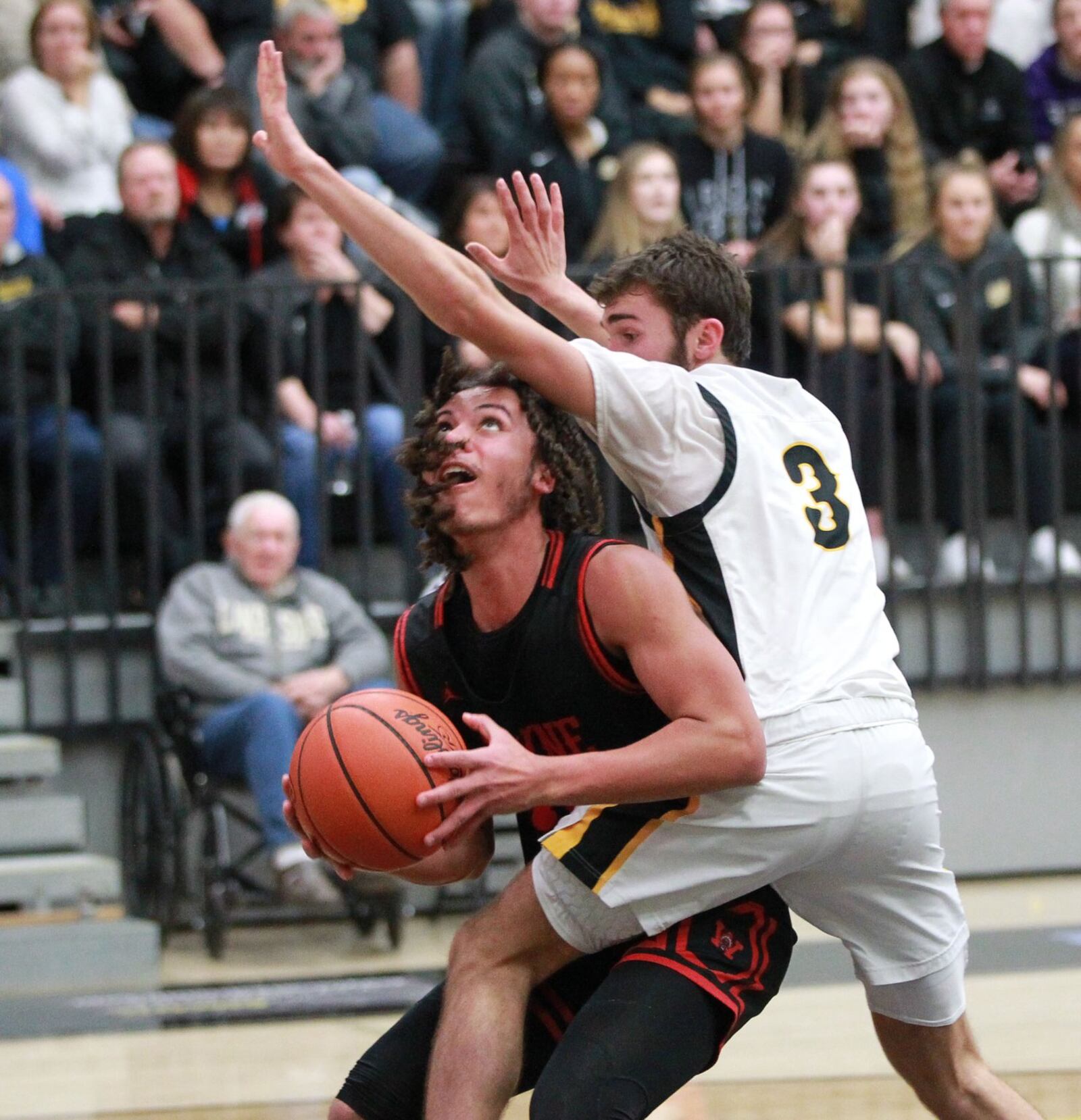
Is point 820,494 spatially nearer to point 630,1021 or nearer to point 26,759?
point 630,1021

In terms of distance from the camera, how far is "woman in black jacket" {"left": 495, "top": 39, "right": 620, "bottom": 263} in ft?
31.9

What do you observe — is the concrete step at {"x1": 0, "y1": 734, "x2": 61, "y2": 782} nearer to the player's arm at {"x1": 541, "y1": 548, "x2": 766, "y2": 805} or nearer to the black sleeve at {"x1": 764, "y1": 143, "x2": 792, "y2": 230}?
the black sleeve at {"x1": 764, "y1": 143, "x2": 792, "y2": 230}

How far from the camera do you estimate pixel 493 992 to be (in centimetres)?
374

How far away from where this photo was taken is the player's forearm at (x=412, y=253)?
11.5ft

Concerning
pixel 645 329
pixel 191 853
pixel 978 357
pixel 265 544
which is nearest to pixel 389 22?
pixel 978 357

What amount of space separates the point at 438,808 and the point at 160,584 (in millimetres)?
5169

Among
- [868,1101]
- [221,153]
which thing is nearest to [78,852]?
[221,153]

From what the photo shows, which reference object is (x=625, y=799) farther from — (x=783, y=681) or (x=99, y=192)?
(x=99, y=192)

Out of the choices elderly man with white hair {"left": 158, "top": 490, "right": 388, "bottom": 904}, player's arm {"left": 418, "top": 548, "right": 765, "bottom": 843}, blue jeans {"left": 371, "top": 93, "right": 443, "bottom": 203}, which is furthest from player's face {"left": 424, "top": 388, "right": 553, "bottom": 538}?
blue jeans {"left": 371, "top": 93, "right": 443, "bottom": 203}

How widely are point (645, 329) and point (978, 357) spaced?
5.45 m

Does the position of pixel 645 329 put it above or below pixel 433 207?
below

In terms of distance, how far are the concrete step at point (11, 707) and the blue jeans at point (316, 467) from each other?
1.27 metres

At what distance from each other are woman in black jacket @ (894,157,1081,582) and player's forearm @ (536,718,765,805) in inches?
224

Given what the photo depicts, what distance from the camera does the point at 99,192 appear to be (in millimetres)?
9492
